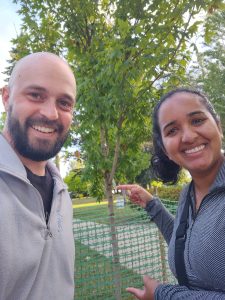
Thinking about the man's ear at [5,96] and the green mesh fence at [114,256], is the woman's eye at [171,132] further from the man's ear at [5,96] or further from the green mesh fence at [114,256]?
the green mesh fence at [114,256]

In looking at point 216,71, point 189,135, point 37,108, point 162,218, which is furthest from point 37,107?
point 216,71

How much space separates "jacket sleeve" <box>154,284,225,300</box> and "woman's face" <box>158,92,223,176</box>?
0.57 m

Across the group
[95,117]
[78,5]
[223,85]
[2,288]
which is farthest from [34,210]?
[223,85]

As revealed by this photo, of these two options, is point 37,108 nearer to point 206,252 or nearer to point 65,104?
point 65,104

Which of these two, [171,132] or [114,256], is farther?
[114,256]

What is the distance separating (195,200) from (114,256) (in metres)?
2.12

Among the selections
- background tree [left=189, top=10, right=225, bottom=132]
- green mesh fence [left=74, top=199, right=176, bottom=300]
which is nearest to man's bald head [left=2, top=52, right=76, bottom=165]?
green mesh fence [left=74, top=199, right=176, bottom=300]

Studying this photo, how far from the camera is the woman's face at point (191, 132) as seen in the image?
1.63 m

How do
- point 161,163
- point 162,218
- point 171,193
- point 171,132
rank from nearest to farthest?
point 171,132, point 161,163, point 162,218, point 171,193

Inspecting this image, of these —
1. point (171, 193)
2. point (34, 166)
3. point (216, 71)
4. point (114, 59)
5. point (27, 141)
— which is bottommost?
point (171, 193)

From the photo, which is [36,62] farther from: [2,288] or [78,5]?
[78,5]

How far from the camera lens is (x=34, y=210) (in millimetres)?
1400

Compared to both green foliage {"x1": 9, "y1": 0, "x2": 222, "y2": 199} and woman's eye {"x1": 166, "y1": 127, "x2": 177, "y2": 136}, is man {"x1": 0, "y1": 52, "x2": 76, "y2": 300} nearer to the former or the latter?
woman's eye {"x1": 166, "y1": 127, "x2": 177, "y2": 136}

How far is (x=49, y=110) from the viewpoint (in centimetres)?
153
